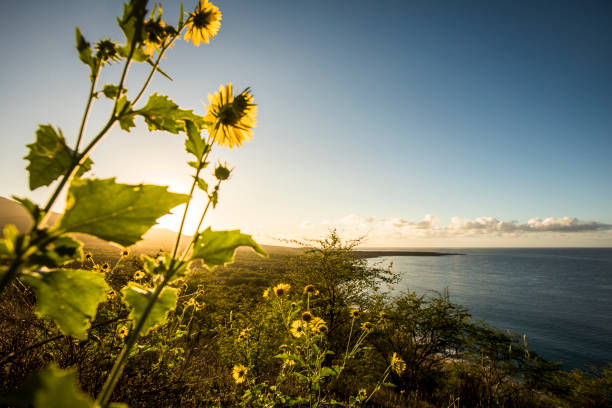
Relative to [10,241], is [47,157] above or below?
above

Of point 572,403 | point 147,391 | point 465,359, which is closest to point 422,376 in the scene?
point 465,359

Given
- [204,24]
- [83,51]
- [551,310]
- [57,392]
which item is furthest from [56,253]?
[551,310]

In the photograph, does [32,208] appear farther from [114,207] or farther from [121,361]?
[121,361]

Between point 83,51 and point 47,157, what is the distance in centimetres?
24

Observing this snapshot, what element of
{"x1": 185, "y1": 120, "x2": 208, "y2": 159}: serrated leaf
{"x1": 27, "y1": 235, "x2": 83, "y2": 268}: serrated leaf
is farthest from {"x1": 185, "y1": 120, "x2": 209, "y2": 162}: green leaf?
{"x1": 27, "y1": 235, "x2": 83, "y2": 268}: serrated leaf

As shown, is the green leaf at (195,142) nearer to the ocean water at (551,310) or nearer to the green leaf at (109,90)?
the green leaf at (109,90)

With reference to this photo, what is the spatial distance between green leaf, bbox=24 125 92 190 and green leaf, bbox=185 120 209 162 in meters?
0.23

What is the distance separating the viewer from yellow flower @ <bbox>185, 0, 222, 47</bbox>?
36.8 inches

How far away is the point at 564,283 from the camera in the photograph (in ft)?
157

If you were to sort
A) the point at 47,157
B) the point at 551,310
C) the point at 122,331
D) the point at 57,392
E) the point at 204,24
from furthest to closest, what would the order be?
the point at 551,310 < the point at 122,331 < the point at 204,24 < the point at 47,157 < the point at 57,392

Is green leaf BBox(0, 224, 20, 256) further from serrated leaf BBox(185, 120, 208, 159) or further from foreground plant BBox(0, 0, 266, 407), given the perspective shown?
serrated leaf BBox(185, 120, 208, 159)

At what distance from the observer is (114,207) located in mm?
437

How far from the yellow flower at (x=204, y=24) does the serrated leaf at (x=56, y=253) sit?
0.84 m

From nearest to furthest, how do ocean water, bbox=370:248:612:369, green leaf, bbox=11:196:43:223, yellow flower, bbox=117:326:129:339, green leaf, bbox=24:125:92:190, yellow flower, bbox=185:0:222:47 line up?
green leaf, bbox=11:196:43:223 < green leaf, bbox=24:125:92:190 < yellow flower, bbox=185:0:222:47 < yellow flower, bbox=117:326:129:339 < ocean water, bbox=370:248:612:369
